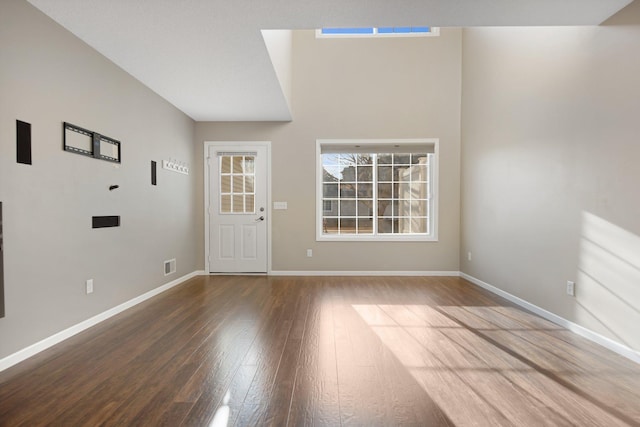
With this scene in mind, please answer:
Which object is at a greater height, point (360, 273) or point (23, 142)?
point (23, 142)

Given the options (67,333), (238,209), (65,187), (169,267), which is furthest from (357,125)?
(67,333)

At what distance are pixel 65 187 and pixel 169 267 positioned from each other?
209 cm

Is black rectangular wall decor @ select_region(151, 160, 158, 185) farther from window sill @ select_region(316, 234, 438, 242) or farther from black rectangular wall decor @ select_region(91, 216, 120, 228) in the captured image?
window sill @ select_region(316, 234, 438, 242)

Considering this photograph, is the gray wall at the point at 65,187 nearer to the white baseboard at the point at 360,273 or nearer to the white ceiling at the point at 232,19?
the white ceiling at the point at 232,19

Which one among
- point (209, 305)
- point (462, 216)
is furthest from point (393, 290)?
point (209, 305)

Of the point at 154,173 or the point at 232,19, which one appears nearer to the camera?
the point at 232,19

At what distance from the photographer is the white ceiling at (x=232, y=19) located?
7.89 ft

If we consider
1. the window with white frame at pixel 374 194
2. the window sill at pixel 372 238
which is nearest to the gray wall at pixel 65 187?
the window sill at pixel 372 238

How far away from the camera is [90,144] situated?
3.10 metres

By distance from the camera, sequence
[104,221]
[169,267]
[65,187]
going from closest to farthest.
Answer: [65,187] < [104,221] < [169,267]

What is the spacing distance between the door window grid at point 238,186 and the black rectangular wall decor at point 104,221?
2.12 meters

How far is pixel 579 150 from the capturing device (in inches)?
115

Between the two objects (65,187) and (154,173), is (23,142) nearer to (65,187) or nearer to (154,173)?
(65,187)

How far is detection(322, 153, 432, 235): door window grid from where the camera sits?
5594 millimetres
